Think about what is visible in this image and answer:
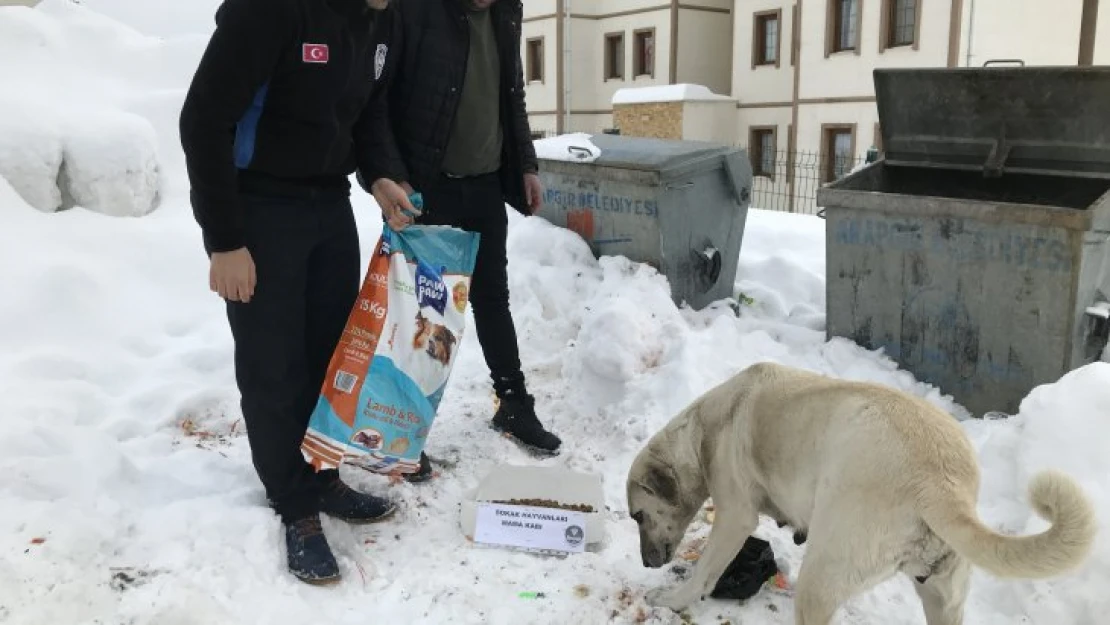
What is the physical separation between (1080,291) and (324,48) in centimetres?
358

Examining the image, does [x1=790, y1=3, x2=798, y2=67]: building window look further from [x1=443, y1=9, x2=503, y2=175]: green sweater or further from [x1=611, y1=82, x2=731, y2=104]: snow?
[x1=443, y1=9, x2=503, y2=175]: green sweater

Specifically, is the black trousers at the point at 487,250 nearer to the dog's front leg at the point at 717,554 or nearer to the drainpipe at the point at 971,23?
the dog's front leg at the point at 717,554

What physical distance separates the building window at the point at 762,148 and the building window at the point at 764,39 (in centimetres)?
166

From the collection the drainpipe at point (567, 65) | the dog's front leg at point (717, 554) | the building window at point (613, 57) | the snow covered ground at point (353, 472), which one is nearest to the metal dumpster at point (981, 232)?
the snow covered ground at point (353, 472)

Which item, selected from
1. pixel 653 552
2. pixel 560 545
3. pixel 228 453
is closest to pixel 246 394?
pixel 228 453

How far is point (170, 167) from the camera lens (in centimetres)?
747

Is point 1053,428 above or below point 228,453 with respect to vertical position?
above

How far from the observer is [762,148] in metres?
21.6

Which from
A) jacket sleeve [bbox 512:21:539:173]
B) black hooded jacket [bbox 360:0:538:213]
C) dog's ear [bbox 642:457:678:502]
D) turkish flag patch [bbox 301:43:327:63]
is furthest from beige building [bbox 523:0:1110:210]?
turkish flag patch [bbox 301:43:327:63]

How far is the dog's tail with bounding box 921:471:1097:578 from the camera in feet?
5.96

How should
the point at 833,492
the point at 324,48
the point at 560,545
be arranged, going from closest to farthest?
the point at 833,492 < the point at 324,48 < the point at 560,545

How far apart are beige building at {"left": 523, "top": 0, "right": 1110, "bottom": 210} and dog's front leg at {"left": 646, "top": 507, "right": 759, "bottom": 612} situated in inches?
544

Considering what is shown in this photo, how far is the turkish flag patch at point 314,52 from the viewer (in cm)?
248

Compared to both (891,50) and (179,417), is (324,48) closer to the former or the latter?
(179,417)
